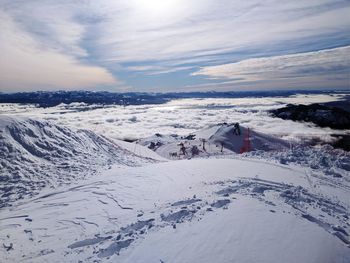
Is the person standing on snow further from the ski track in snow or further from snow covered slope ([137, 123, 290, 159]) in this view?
the ski track in snow

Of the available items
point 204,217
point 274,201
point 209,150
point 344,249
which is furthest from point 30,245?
point 209,150

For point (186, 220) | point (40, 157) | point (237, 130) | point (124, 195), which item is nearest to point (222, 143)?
point (237, 130)

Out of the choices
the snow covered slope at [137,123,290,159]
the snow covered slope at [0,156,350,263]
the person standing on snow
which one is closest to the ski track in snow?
the snow covered slope at [0,156,350,263]

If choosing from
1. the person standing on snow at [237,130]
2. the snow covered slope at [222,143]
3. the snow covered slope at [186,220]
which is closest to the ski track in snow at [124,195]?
the snow covered slope at [186,220]

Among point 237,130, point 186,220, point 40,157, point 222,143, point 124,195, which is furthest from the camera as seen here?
point 237,130

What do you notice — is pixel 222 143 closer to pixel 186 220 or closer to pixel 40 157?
pixel 40 157
